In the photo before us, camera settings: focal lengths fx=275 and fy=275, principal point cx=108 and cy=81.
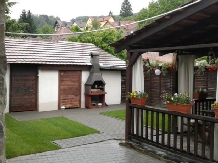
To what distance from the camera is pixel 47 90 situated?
45.5ft

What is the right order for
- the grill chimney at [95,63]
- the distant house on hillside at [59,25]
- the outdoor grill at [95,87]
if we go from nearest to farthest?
the outdoor grill at [95,87] → the grill chimney at [95,63] → the distant house on hillside at [59,25]

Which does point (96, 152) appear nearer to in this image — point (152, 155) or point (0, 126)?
point (152, 155)

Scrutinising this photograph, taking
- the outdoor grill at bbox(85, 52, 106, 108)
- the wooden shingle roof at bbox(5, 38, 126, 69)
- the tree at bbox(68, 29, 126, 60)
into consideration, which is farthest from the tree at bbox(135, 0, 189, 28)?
the outdoor grill at bbox(85, 52, 106, 108)

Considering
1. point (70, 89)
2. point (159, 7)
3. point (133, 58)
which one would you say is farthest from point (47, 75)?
point (159, 7)

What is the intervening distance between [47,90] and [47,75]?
757mm

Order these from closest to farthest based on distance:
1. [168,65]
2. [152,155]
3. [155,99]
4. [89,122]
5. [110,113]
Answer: [152,155] < [89,122] < [110,113] < [168,65] < [155,99]

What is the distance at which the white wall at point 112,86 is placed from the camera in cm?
1588

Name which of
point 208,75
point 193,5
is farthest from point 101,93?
point 193,5

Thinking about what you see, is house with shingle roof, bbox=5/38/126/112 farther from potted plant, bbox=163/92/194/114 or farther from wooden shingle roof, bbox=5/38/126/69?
potted plant, bbox=163/92/194/114

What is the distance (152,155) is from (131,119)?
144 centimetres

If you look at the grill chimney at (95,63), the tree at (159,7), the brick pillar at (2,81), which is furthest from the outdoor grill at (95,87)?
the tree at (159,7)

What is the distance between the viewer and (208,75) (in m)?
16.4

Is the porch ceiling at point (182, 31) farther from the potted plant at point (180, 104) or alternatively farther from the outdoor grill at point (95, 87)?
the outdoor grill at point (95, 87)

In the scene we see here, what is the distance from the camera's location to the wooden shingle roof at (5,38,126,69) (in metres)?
13.5
